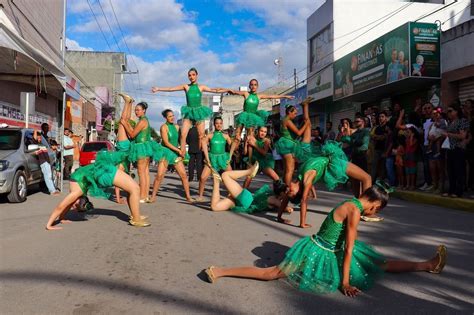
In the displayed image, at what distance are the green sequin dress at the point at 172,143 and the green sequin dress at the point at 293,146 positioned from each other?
8.31 ft

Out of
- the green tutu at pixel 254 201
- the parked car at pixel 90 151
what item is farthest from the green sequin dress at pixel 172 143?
the parked car at pixel 90 151

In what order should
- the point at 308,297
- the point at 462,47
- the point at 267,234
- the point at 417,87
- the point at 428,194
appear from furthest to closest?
the point at 417,87 < the point at 462,47 < the point at 428,194 < the point at 267,234 < the point at 308,297

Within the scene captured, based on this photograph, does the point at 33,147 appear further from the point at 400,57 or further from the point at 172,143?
the point at 400,57

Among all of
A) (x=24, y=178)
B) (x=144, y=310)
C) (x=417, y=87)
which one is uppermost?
(x=417, y=87)

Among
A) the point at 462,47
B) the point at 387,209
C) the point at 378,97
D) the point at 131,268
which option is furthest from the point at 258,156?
the point at 378,97

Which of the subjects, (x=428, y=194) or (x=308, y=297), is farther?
(x=428, y=194)

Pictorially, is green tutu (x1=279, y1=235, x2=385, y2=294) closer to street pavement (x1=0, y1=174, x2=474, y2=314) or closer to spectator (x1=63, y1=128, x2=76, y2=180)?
street pavement (x1=0, y1=174, x2=474, y2=314)

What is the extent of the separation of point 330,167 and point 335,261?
2.32 m

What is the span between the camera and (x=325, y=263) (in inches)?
158

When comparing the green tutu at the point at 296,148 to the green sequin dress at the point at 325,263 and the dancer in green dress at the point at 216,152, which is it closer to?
the dancer in green dress at the point at 216,152

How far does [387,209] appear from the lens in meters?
8.70

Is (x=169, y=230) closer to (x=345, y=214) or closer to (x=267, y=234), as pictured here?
(x=267, y=234)

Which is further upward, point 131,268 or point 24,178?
point 24,178

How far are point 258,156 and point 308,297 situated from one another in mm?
5250
